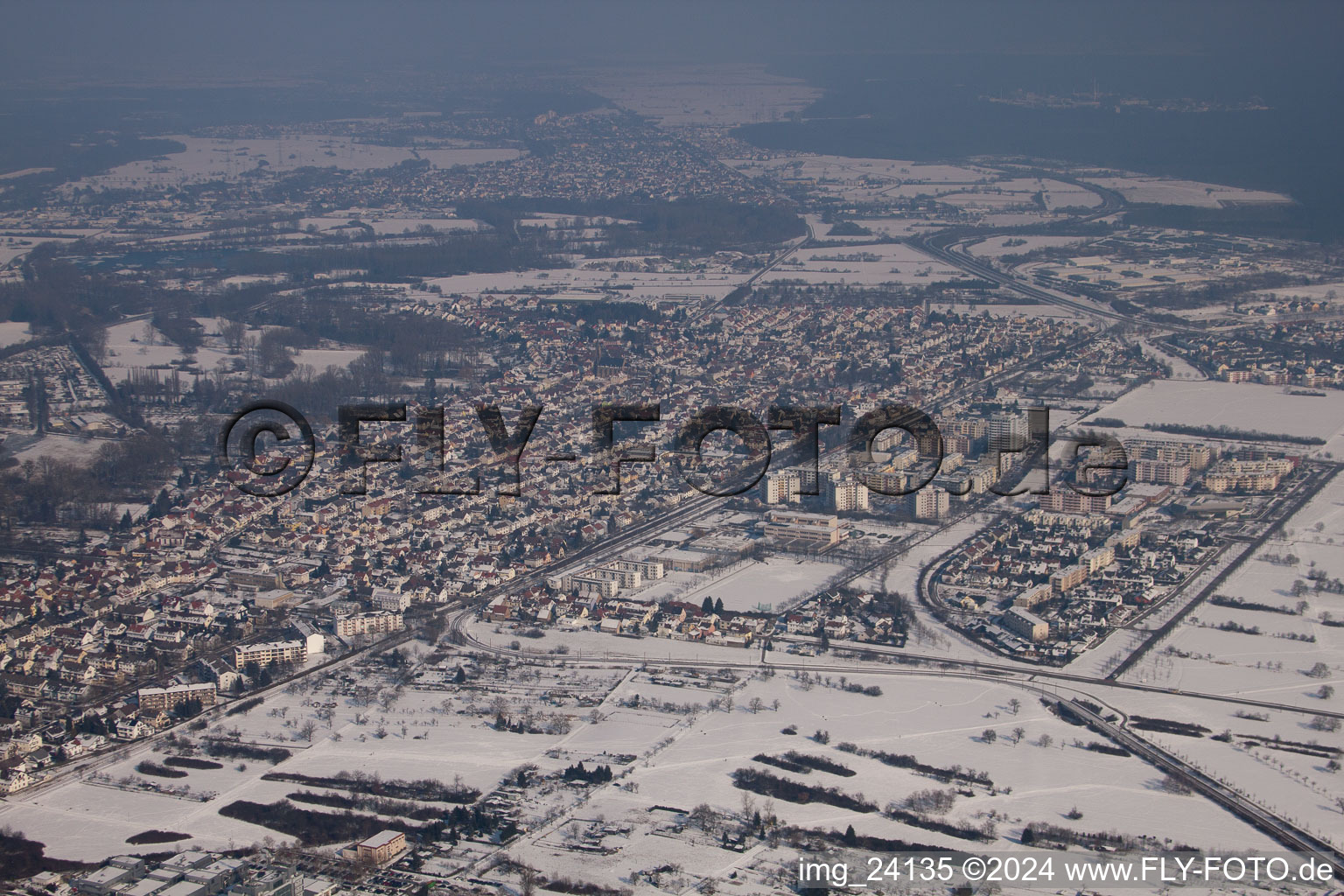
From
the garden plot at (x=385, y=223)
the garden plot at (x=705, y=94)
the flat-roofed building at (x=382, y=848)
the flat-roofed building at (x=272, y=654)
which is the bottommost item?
the flat-roofed building at (x=382, y=848)

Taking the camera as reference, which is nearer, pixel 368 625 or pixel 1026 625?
pixel 1026 625

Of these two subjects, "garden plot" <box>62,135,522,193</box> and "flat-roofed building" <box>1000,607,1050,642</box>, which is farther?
"garden plot" <box>62,135,522,193</box>

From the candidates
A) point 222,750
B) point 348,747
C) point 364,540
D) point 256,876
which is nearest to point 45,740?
point 222,750

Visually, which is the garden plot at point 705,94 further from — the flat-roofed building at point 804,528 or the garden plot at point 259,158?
the flat-roofed building at point 804,528

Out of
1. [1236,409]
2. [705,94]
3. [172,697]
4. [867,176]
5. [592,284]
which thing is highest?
[705,94]

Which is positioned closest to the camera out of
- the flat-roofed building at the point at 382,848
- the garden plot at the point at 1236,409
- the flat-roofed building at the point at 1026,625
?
the flat-roofed building at the point at 382,848

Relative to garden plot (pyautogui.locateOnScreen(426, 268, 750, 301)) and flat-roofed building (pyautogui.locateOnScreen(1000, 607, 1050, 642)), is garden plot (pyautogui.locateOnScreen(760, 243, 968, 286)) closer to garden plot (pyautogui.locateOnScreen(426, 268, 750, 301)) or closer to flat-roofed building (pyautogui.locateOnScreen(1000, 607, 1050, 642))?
garden plot (pyautogui.locateOnScreen(426, 268, 750, 301))

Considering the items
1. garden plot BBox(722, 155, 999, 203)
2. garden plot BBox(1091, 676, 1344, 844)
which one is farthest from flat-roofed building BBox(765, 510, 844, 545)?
garden plot BBox(722, 155, 999, 203)

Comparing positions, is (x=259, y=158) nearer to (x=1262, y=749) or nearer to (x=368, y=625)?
(x=368, y=625)

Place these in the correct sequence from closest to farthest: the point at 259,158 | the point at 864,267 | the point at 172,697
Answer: the point at 172,697 < the point at 864,267 < the point at 259,158

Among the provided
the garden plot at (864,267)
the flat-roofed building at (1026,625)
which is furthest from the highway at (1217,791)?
the garden plot at (864,267)

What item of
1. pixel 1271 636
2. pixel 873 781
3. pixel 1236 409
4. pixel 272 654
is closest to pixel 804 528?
pixel 1271 636

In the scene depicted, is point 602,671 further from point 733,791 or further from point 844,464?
point 844,464
